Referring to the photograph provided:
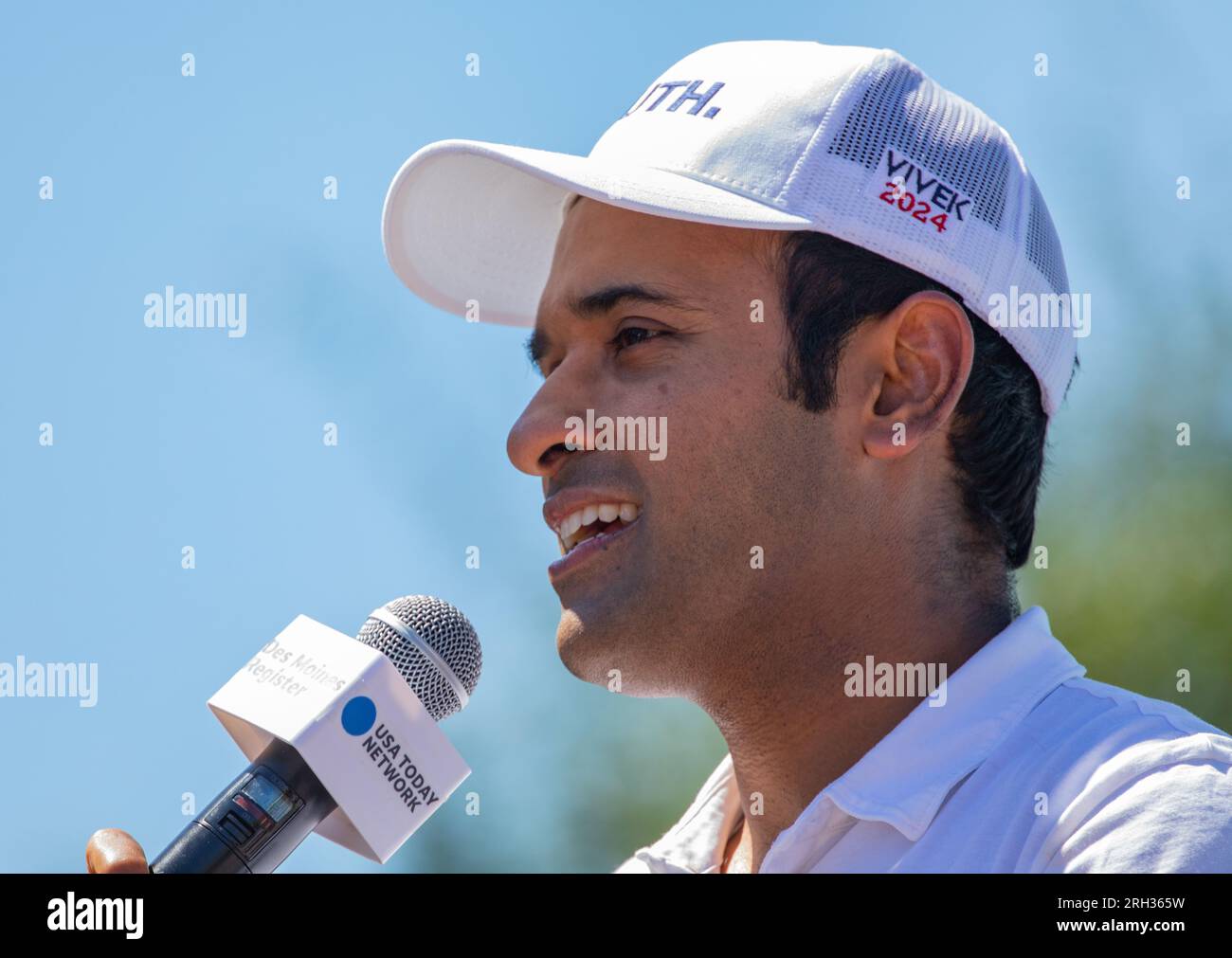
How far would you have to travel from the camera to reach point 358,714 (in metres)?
2.67

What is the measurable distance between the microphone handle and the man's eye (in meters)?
1.19

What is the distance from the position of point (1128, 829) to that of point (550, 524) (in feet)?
4.49

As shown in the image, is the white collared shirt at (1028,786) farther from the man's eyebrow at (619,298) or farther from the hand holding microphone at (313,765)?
the man's eyebrow at (619,298)

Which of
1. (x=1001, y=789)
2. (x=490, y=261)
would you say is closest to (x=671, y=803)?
(x=490, y=261)

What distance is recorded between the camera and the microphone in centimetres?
247

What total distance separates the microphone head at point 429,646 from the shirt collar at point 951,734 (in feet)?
2.28

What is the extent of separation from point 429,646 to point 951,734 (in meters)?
0.99

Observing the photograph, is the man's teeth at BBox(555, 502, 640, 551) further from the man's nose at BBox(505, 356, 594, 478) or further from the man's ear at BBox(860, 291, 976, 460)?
the man's ear at BBox(860, 291, 976, 460)

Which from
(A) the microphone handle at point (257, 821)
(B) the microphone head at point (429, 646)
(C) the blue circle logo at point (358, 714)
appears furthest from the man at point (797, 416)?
(A) the microphone handle at point (257, 821)

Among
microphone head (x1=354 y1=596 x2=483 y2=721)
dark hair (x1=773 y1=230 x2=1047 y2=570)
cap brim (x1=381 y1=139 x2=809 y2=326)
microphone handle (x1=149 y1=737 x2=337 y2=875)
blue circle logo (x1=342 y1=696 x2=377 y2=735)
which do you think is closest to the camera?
microphone handle (x1=149 y1=737 x2=337 y2=875)

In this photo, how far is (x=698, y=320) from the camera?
3350 mm

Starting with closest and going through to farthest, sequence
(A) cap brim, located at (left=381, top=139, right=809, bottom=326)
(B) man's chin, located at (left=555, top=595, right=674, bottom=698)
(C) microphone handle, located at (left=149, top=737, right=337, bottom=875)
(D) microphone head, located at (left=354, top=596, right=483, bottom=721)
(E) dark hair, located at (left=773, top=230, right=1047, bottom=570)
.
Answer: (C) microphone handle, located at (left=149, top=737, right=337, bottom=875), (D) microphone head, located at (left=354, top=596, right=483, bottom=721), (B) man's chin, located at (left=555, top=595, right=674, bottom=698), (E) dark hair, located at (left=773, top=230, right=1047, bottom=570), (A) cap brim, located at (left=381, top=139, right=809, bottom=326)

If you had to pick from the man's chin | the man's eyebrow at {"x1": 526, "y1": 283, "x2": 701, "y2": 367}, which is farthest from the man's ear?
the man's chin
